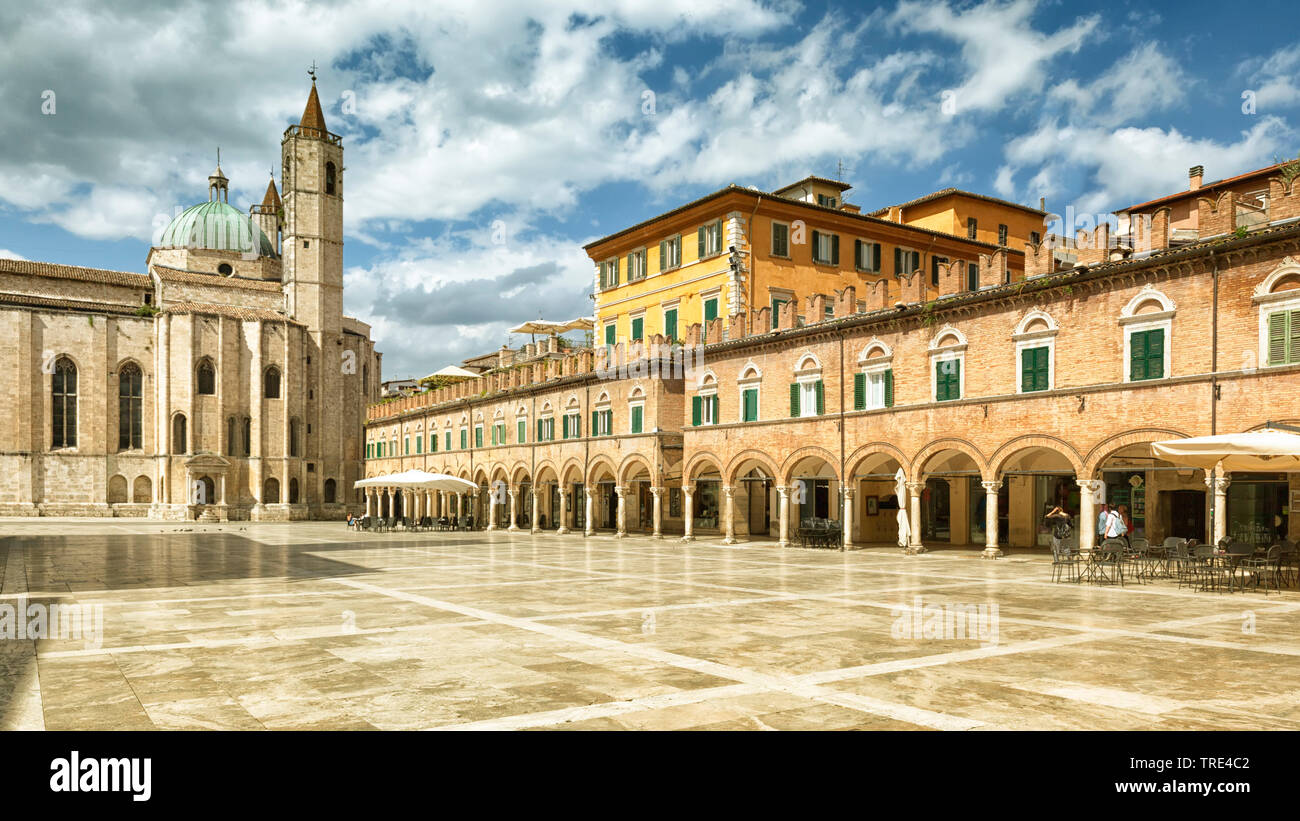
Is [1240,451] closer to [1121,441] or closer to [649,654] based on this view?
[1121,441]

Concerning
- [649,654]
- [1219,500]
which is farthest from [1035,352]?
[649,654]

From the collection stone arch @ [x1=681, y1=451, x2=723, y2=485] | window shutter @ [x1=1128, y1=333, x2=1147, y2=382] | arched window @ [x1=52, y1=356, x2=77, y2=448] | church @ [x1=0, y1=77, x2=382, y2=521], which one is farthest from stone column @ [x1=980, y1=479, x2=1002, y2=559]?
arched window @ [x1=52, y1=356, x2=77, y2=448]

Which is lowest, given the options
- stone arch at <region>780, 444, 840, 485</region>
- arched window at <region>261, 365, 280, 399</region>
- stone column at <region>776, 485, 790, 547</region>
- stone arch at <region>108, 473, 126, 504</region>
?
stone arch at <region>108, 473, 126, 504</region>

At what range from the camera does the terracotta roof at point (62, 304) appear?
210 ft

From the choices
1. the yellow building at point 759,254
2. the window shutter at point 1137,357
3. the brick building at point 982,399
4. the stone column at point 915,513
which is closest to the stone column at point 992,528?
the brick building at point 982,399

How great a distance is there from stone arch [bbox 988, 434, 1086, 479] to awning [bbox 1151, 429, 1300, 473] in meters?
4.18

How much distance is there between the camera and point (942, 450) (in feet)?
86.2

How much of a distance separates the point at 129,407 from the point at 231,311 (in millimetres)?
10271

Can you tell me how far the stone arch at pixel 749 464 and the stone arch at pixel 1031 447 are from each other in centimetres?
834

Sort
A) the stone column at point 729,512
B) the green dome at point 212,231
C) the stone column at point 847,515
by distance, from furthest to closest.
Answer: the green dome at point 212,231 < the stone column at point 729,512 < the stone column at point 847,515

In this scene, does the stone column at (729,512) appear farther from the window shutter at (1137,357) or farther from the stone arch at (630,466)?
the window shutter at (1137,357)

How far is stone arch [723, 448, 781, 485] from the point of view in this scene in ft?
102

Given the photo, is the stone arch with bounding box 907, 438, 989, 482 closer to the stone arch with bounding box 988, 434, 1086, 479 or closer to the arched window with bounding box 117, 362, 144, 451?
the stone arch with bounding box 988, 434, 1086, 479
